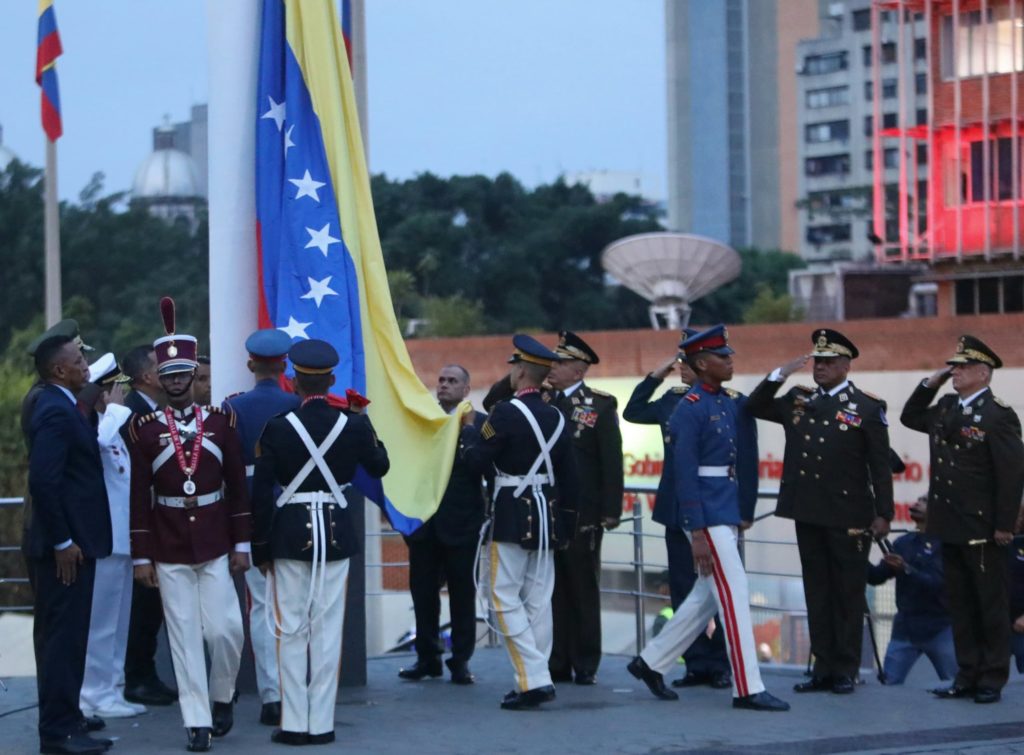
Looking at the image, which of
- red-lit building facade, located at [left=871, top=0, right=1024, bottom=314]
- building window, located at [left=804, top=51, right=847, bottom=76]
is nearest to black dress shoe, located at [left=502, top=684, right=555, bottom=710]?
red-lit building facade, located at [left=871, top=0, right=1024, bottom=314]

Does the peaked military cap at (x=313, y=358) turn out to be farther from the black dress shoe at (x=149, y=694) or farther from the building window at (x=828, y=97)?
the building window at (x=828, y=97)

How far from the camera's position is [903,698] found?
9.16 metres

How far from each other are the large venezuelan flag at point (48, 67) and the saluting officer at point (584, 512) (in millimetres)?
13343

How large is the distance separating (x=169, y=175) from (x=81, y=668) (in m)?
115

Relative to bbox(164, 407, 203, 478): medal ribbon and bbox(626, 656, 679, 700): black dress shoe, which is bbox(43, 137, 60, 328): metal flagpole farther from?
bbox(164, 407, 203, 478): medal ribbon

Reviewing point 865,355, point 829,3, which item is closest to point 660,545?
point 865,355

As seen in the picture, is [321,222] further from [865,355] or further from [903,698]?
[865,355]

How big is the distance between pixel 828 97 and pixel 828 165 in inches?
177

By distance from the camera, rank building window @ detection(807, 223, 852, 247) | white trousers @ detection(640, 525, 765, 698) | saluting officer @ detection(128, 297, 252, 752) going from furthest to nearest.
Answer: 1. building window @ detection(807, 223, 852, 247)
2. white trousers @ detection(640, 525, 765, 698)
3. saluting officer @ detection(128, 297, 252, 752)

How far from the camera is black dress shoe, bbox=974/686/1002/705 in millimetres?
9055

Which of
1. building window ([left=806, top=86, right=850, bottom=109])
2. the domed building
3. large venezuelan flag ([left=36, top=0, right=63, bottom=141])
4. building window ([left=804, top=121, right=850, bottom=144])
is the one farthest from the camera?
the domed building

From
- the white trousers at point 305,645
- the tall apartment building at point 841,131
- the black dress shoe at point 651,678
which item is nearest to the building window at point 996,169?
the black dress shoe at point 651,678

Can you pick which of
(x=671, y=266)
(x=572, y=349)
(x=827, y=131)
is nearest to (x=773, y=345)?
(x=671, y=266)

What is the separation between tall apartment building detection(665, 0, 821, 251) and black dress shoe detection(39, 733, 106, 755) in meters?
114
